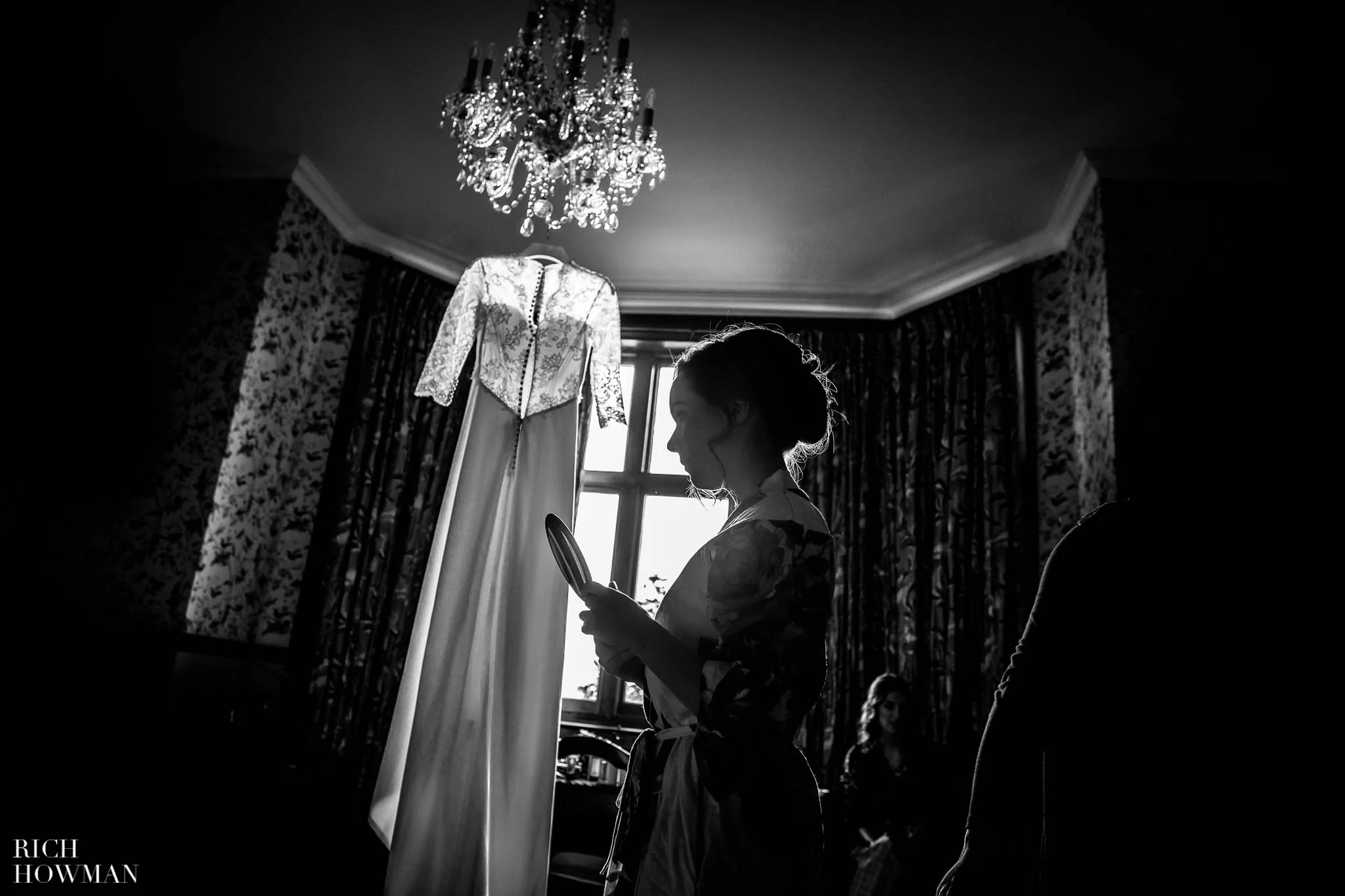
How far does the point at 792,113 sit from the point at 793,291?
1.21m

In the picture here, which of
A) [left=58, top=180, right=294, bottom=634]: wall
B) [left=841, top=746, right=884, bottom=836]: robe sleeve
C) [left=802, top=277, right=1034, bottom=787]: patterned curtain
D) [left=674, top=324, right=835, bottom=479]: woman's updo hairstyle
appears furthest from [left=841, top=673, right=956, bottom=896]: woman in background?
[left=58, top=180, right=294, bottom=634]: wall

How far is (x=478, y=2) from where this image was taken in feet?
8.14

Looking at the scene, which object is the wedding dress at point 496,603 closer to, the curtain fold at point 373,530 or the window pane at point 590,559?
the curtain fold at point 373,530

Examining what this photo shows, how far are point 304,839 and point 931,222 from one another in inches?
127

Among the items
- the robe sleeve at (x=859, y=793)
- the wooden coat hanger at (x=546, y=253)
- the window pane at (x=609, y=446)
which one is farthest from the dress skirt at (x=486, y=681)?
the window pane at (x=609, y=446)

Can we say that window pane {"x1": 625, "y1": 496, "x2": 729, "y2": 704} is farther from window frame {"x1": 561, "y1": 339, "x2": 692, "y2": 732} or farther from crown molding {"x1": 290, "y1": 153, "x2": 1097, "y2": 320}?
crown molding {"x1": 290, "y1": 153, "x2": 1097, "y2": 320}

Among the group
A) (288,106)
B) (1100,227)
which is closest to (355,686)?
(288,106)

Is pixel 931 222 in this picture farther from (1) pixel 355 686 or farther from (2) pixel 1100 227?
(1) pixel 355 686

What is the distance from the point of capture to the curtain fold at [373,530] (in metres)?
3.36

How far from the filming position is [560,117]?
2.10 metres

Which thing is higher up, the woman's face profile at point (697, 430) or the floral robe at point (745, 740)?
the woman's face profile at point (697, 430)

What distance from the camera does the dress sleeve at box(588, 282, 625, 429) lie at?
8.58 feet

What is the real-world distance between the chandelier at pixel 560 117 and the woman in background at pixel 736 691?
4.52ft

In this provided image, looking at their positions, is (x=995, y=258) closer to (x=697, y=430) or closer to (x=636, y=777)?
(x=697, y=430)
